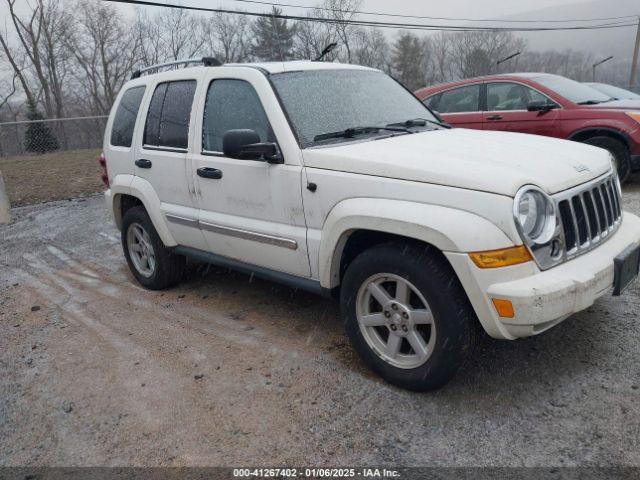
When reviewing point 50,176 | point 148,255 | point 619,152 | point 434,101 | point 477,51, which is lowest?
point 50,176

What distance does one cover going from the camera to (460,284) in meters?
2.82

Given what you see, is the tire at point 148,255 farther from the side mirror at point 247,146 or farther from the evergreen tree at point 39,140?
the evergreen tree at point 39,140

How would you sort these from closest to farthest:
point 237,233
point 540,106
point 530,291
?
point 530,291, point 237,233, point 540,106

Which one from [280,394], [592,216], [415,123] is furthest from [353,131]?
[280,394]

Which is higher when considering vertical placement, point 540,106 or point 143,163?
point 143,163

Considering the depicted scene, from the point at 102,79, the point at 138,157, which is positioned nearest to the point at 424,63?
the point at 102,79

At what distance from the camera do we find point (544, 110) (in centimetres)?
762

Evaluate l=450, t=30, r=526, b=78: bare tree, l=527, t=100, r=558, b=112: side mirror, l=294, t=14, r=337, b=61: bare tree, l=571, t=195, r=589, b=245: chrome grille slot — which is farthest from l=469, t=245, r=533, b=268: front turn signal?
l=450, t=30, r=526, b=78: bare tree

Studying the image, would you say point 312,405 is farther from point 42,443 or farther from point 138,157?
point 138,157

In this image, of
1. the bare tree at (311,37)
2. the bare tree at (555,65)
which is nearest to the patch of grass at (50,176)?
the bare tree at (311,37)

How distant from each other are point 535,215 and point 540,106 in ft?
18.2

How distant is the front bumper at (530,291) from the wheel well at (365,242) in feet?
1.05

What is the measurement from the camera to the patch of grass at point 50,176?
11.5m

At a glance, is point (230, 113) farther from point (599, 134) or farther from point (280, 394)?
point (599, 134)
